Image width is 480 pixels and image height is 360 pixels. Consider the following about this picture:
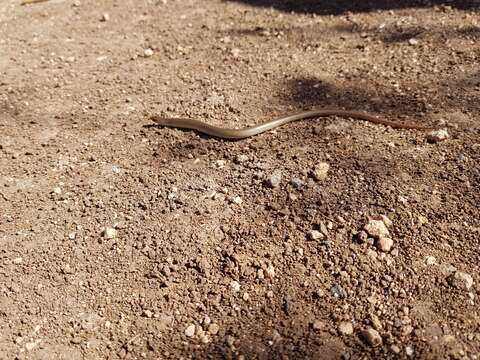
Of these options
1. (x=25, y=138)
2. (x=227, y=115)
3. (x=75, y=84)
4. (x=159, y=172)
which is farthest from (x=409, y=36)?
Answer: (x=25, y=138)

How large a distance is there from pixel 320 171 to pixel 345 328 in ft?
4.72

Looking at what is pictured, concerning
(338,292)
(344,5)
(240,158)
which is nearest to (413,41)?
(344,5)

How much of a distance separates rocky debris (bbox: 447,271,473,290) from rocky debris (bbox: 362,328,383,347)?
65cm

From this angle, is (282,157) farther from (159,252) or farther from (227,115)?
(159,252)

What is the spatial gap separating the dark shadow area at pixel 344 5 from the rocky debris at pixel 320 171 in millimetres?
3272

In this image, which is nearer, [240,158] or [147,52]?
[240,158]

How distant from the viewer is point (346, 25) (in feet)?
20.5

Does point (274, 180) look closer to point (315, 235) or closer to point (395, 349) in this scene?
point (315, 235)

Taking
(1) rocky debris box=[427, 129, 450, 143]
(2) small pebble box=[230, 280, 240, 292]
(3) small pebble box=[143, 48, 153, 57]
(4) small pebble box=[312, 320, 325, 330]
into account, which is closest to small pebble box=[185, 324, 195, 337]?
(2) small pebble box=[230, 280, 240, 292]

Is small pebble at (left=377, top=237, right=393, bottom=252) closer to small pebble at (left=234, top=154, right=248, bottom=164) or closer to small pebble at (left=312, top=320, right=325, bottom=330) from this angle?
small pebble at (left=312, top=320, right=325, bottom=330)

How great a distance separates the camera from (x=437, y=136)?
423 centimetres

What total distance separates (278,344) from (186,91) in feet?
10.7

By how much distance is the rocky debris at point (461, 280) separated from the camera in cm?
316

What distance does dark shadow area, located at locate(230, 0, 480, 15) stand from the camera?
6.30m
